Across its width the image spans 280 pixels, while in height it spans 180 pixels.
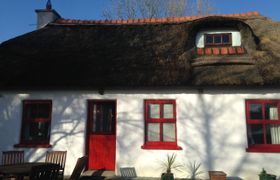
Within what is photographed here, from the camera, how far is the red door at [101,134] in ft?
28.0

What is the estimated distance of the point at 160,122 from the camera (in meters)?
8.33

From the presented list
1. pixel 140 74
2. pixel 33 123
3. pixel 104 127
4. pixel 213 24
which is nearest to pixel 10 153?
pixel 33 123

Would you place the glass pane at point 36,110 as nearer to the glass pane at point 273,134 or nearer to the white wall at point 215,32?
the white wall at point 215,32

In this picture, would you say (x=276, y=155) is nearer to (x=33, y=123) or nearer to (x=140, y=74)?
(x=140, y=74)

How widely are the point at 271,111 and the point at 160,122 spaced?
341cm

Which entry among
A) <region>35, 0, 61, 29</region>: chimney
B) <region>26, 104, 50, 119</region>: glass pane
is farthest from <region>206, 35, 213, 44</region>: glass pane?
<region>35, 0, 61, 29</region>: chimney

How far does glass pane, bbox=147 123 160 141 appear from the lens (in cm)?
831

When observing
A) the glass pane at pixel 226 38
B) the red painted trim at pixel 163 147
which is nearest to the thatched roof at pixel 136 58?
the glass pane at pixel 226 38

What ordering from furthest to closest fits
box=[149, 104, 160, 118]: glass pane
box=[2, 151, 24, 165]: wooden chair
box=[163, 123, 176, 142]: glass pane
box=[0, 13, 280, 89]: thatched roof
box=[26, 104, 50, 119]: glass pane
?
box=[26, 104, 50, 119]: glass pane
box=[149, 104, 160, 118]: glass pane
box=[163, 123, 176, 142]: glass pane
box=[0, 13, 280, 89]: thatched roof
box=[2, 151, 24, 165]: wooden chair

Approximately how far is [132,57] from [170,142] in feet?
10.6

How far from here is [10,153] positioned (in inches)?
292

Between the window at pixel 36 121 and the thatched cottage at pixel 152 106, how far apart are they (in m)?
0.03

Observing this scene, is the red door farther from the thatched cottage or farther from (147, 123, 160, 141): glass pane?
(147, 123, 160, 141): glass pane

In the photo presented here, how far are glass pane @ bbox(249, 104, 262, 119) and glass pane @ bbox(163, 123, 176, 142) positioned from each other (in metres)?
2.44
